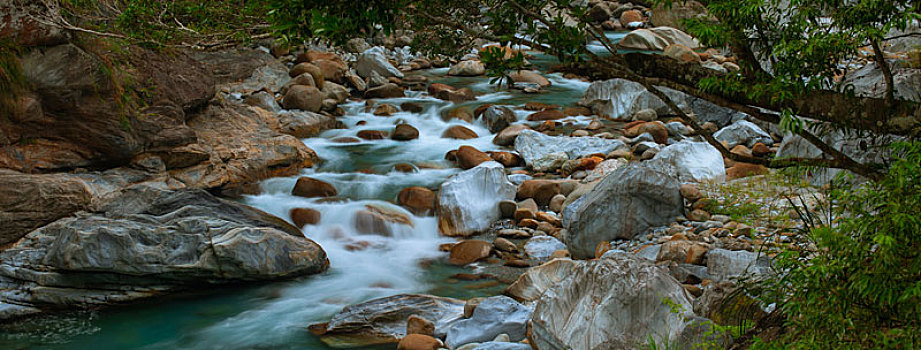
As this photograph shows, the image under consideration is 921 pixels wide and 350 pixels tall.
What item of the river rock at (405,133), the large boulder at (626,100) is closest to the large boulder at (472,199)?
the river rock at (405,133)

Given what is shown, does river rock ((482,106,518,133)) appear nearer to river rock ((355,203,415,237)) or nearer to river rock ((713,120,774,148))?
river rock ((713,120,774,148))

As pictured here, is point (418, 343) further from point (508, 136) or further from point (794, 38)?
point (508, 136)

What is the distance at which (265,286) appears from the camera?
22.0ft

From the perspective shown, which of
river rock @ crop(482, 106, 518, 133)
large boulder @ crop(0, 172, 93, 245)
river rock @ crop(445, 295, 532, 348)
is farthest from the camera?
river rock @ crop(482, 106, 518, 133)

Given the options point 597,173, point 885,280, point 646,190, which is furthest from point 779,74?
point 597,173

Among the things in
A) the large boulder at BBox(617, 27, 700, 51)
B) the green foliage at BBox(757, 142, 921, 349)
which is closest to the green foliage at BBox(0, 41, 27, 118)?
the green foliage at BBox(757, 142, 921, 349)

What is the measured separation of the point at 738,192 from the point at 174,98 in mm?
7273

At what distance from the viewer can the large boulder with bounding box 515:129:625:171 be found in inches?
404

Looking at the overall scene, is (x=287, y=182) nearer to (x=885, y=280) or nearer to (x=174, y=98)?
(x=174, y=98)

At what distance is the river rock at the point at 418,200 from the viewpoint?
8.84m

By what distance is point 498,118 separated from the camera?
491 inches

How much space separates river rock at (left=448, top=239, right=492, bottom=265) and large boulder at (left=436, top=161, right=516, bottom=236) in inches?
23.1

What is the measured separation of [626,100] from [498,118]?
8.08ft

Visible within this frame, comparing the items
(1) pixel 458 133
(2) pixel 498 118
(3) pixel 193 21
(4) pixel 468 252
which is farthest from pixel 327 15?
(2) pixel 498 118
